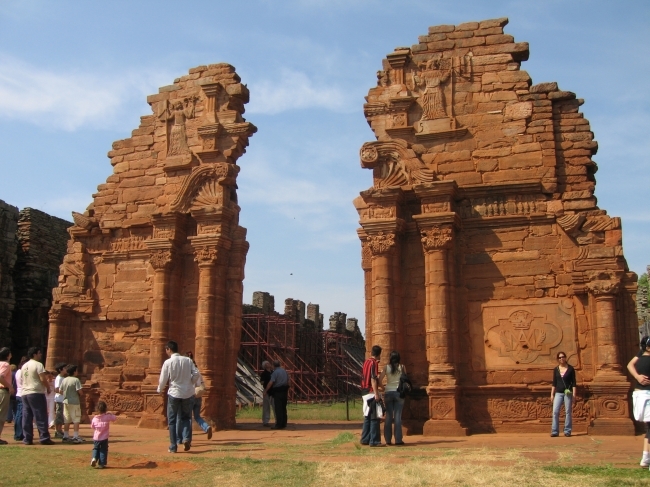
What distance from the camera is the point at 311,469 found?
8008 millimetres

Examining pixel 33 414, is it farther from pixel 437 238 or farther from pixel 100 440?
pixel 437 238

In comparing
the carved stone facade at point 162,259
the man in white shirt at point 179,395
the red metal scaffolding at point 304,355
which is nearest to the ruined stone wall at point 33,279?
the red metal scaffolding at point 304,355

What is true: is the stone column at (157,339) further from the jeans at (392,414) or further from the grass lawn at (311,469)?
the jeans at (392,414)

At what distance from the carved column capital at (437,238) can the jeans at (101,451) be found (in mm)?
6859

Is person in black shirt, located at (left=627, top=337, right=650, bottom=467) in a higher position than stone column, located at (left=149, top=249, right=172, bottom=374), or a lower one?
lower

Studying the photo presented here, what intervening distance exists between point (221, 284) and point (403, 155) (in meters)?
4.71

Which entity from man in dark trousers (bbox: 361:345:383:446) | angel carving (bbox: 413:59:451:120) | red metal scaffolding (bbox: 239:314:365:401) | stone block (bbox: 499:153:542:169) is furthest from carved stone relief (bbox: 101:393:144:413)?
red metal scaffolding (bbox: 239:314:365:401)

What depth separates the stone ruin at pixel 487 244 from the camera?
12.5 meters

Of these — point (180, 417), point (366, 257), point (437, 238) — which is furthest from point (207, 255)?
point (180, 417)

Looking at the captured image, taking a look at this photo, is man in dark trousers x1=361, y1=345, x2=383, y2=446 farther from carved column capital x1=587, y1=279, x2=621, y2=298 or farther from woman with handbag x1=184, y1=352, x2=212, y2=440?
carved column capital x1=587, y1=279, x2=621, y2=298

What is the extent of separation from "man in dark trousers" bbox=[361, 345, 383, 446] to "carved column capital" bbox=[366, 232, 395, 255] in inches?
106

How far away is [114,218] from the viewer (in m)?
16.6

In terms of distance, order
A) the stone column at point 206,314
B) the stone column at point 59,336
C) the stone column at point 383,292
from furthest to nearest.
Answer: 1. the stone column at point 59,336
2. the stone column at point 206,314
3. the stone column at point 383,292

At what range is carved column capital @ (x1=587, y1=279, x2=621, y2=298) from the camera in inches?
485
